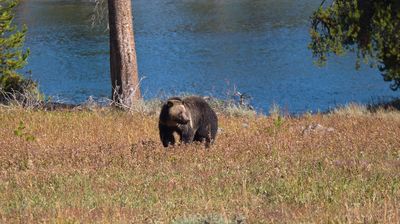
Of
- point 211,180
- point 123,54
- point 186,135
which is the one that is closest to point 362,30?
point 123,54

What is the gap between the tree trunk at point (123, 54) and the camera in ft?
59.1

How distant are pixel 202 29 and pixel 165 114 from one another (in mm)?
35891

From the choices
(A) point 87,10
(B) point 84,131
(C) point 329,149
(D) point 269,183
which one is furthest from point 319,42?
(A) point 87,10

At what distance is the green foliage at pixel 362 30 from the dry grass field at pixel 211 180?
8348 mm

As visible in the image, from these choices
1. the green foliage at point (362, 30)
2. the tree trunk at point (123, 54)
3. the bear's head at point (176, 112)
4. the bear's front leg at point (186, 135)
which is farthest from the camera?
the green foliage at point (362, 30)

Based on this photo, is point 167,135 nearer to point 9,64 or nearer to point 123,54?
point 123,54

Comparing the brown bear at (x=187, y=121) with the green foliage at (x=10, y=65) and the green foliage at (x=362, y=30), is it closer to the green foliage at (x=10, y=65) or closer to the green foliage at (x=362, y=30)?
the green foliage at (x=10, y=65)

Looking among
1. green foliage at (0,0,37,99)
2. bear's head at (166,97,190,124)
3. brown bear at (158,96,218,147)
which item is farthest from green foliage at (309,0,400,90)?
bear's head at (166,97,190,124)

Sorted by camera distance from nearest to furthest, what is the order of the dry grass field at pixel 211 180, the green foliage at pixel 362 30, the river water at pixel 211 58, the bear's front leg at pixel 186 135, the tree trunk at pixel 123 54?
the dry grass field at pixel 211 180, the bear's front leg at pixel 186 135, the tree trunk at pixel 123 54, the green foliage at pixel 362 30, the river water at pixel 211 58

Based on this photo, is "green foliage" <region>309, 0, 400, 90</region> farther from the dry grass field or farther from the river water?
the dry grass field

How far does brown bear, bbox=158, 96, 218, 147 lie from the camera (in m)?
10.7

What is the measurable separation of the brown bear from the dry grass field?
323 millimetres

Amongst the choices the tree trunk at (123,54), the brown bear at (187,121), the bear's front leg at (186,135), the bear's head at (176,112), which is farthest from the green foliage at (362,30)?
the bear's head at (176,112)

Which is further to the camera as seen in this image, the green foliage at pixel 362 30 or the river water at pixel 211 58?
the river water at pixel 211 58
